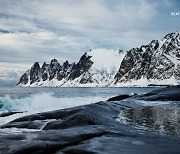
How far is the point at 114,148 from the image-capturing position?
8.05 m

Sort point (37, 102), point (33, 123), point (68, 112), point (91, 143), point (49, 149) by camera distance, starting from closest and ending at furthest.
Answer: point (49, 149) < point (91, 143) < point (33, 123) < point (68, 112) < point (37, 102)

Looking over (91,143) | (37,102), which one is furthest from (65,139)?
(37,102)

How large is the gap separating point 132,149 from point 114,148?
0.51 m

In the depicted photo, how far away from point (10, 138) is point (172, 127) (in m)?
7.53

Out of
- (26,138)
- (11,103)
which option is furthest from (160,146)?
(11,103)

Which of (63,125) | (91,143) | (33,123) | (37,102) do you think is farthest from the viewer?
(37,102)

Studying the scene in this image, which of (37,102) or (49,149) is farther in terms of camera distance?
(37,102)

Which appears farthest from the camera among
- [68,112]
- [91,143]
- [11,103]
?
[11,103]

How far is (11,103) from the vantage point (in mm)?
43156

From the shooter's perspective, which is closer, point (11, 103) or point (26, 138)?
point (26, 138)

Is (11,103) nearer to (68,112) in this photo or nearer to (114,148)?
(68,112)

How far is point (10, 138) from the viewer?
8633mm

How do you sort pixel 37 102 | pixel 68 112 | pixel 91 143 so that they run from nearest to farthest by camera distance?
1. pixel 91 143
2. pixel 68 112
3. pixel 37 102

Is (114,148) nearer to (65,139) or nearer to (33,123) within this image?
(65,139)
